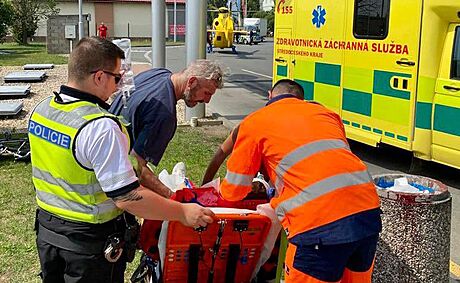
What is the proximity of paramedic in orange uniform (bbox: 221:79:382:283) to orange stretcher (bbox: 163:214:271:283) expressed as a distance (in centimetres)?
34

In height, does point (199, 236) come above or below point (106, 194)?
Answer: below

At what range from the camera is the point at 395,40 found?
7.14m

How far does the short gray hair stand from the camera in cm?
360

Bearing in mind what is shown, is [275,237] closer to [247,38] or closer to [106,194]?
[106,194]

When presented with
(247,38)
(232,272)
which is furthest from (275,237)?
(247,38)

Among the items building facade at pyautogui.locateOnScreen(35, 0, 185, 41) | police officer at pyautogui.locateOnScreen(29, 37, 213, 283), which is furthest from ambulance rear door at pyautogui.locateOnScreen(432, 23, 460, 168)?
building facade at pyautogui.locateOnScreen(35, 0, 185, 41)

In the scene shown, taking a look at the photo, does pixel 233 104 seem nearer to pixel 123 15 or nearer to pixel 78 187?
pixel 78 187

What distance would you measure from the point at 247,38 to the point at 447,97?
37491 millimetres

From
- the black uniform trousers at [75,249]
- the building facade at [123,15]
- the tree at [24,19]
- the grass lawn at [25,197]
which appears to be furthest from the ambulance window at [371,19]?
the building facade at [123,15]

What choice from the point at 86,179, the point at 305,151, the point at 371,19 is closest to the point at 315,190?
the point at 305,151

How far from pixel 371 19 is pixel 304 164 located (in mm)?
5353

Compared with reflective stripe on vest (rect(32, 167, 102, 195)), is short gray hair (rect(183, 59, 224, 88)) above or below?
above

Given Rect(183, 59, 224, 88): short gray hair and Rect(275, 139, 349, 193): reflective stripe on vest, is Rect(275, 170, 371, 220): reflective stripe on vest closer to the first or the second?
Rect(275, 139, 349, 193): reflective stripe on vest

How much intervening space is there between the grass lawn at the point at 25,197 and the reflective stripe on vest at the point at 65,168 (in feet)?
6.08
